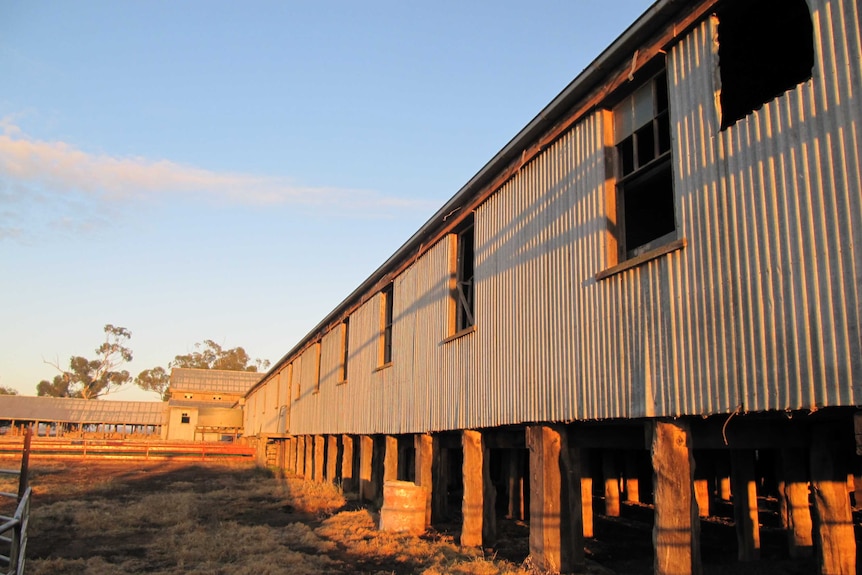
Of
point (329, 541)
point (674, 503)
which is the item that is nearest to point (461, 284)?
point (329, 541)

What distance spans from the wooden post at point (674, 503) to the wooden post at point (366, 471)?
12.0 meters

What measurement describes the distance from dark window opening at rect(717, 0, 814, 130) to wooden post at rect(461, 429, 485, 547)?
6562 mm

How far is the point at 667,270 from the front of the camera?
6.73 meters

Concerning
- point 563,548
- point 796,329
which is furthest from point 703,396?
point 563,548

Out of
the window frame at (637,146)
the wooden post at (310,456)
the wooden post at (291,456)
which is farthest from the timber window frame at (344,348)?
the window frame at (637,146)

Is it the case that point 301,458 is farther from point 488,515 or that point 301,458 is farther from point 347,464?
point 488,515

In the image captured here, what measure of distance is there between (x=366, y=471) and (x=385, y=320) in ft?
13.0

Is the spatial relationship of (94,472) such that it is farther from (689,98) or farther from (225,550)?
(689,98)

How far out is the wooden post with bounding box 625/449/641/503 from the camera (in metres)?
16.2

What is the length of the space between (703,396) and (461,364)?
5.88m

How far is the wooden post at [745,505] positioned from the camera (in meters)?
9.53

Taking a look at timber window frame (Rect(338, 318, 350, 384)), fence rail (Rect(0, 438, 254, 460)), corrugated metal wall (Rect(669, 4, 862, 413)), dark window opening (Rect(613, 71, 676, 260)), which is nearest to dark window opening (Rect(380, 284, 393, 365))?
timber window frame (Rect(338, 318, 350, 384))

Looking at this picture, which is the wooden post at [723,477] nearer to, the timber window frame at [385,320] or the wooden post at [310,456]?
the timber window frame at [385,320]

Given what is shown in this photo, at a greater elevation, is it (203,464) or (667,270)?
(667,270)
